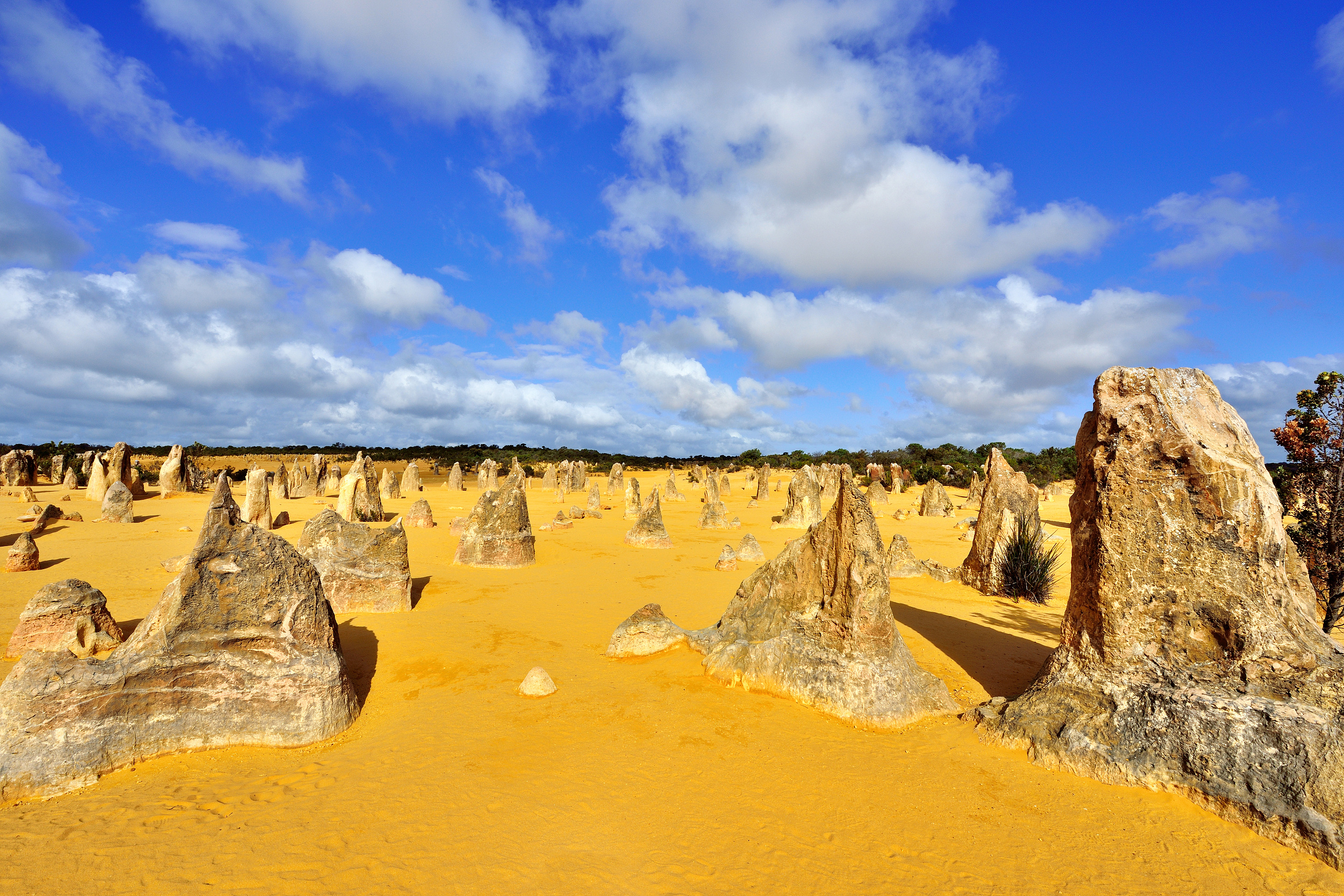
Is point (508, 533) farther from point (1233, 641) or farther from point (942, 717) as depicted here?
point (1233, 641)

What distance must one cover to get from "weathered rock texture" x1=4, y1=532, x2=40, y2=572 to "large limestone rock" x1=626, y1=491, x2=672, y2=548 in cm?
1177

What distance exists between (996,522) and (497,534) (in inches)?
402

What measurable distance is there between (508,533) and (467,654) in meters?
5.50

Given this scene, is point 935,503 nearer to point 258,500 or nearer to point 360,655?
point 360,655

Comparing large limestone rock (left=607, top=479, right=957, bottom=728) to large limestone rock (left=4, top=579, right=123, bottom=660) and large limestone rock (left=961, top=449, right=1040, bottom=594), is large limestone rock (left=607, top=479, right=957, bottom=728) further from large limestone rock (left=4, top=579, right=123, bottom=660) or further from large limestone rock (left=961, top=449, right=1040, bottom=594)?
large limestone rock (left=4, top=579, right=123, bottom=660)

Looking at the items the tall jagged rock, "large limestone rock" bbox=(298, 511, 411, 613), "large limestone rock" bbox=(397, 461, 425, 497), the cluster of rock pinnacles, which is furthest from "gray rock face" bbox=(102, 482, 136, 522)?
the tall jagged rock

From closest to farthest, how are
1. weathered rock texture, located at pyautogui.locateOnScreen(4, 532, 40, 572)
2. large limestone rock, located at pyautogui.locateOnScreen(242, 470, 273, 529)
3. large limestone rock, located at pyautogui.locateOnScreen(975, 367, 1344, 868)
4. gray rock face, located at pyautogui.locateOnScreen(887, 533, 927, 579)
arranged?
large limestone rock, located at pyautogui.locateOnScreen(975, 367, 1344, 868) < weathered rock texture, located at pyautogui.locateOnScreen(4, 532, 40, 572) < gray rock face, located at pyautogui.locateOnScreen(887, 533, 927, 579) < large limestone rock, located at pyautogui.locateOnScreen(242, 470, 273, 529)

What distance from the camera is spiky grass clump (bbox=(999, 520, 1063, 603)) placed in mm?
11047

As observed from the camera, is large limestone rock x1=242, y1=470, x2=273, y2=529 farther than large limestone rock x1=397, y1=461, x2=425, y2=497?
No

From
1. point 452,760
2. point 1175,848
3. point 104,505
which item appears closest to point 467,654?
point 452,760

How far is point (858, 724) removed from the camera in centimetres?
539

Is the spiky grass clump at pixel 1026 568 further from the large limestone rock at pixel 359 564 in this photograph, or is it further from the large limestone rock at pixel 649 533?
the large limestone rock at pixel 359 564

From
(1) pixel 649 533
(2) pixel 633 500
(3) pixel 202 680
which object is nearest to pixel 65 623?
(3) pixel 202 680

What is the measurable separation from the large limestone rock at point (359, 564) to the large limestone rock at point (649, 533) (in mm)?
7544
